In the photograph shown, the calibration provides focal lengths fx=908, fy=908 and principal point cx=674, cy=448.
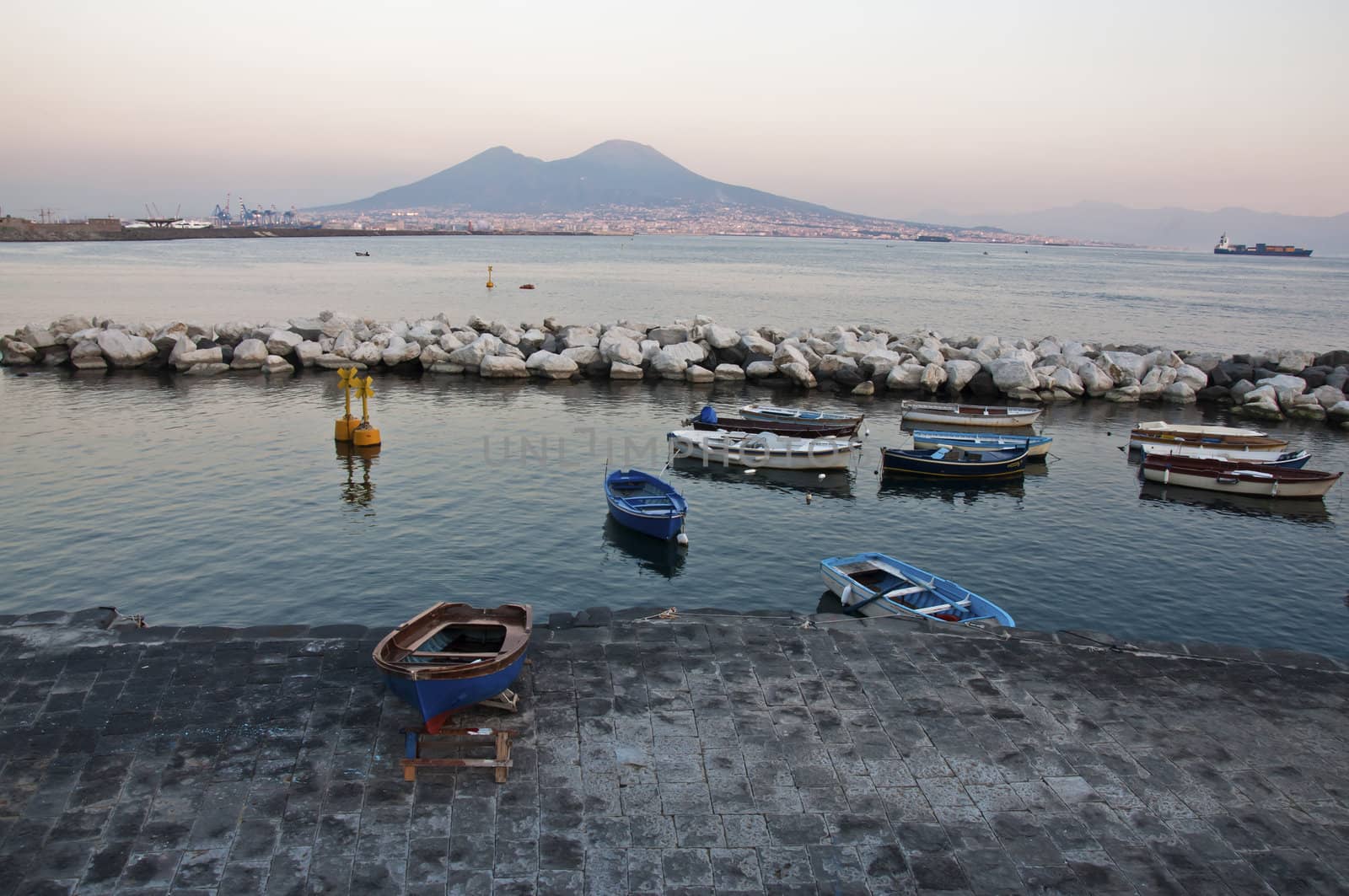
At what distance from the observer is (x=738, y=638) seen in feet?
38.1

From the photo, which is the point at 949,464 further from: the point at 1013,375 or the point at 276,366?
the point at 276,366

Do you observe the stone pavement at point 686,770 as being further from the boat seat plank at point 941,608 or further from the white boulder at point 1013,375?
the white boulder at point 1013,375

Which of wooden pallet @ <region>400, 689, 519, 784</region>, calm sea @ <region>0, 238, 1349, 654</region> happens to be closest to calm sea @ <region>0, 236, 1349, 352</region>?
calm sea @ <region>0, 238, 1349, 654</region>

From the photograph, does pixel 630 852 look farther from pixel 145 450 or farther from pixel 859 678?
pixel 145 450

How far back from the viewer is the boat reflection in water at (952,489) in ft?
84.1

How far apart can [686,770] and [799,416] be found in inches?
909

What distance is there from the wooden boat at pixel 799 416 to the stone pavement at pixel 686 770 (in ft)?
61.1

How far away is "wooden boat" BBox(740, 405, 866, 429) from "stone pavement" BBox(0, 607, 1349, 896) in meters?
18.6

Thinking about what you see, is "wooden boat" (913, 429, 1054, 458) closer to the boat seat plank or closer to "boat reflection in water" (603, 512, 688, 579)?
"boat reflection in water" (603, 512, 688, 579)

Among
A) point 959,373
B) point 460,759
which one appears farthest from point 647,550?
point 959,373

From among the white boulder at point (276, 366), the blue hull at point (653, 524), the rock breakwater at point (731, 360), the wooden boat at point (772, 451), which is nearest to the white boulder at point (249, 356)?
the rock breakwater at point (731, 360)

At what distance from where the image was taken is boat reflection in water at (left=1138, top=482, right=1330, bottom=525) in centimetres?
2467

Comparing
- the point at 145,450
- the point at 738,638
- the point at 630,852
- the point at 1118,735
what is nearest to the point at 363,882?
the point at 630,852

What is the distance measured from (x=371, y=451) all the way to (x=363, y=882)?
856 inches
